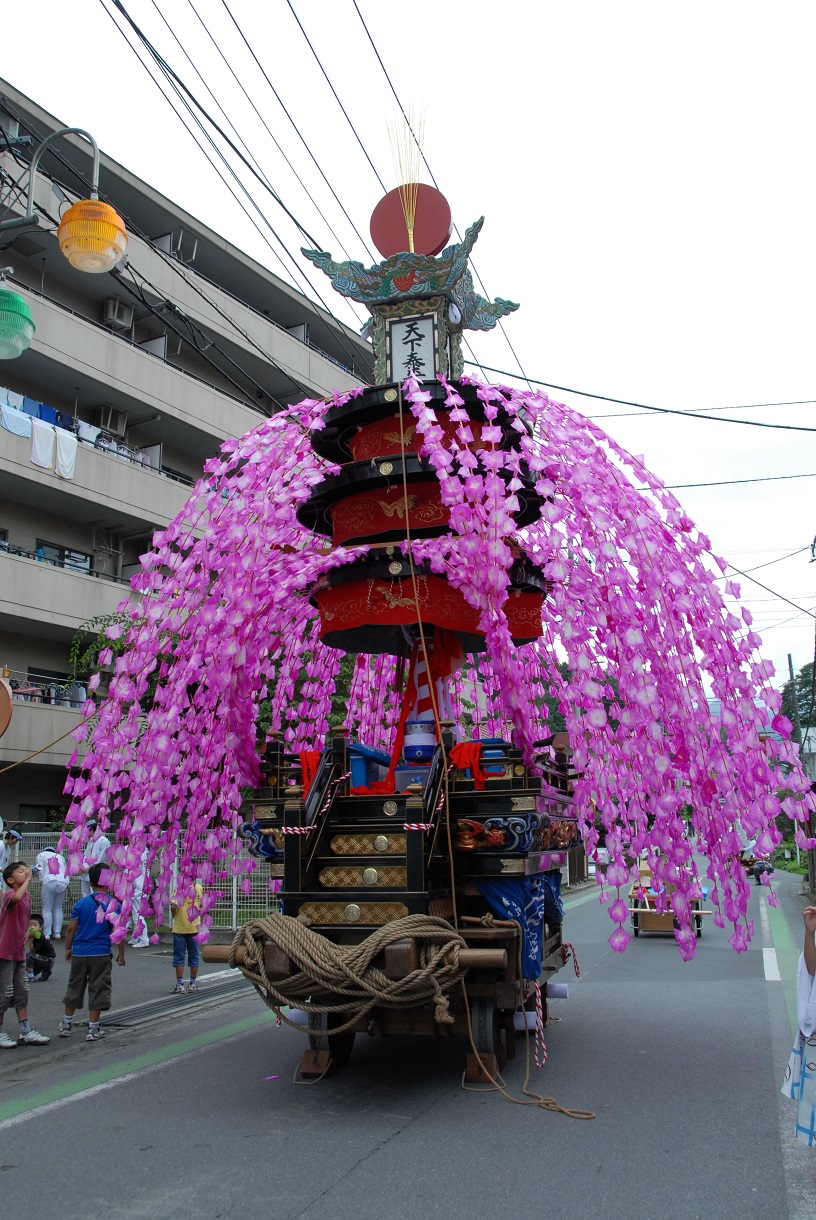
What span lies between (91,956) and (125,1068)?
1245 mm

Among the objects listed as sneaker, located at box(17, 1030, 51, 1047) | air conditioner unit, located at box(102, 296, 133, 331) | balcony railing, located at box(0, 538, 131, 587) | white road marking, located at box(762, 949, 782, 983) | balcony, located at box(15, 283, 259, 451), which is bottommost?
white road marking, located at box(762, 949, 782, 983)

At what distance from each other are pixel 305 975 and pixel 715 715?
344cm

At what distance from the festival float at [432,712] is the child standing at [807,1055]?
1.55 metres

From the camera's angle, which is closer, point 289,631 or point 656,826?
point 656,826

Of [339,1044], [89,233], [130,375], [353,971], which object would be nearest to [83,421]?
[130,375]

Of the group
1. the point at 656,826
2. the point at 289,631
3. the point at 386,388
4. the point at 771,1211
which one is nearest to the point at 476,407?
the point at 386,388

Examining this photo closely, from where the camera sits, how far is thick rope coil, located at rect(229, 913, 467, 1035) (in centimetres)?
545

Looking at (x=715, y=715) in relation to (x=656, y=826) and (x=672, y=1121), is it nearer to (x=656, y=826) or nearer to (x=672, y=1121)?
(x=656, y=826)

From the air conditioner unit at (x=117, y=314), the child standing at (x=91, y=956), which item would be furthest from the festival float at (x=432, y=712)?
the air conditioner unit at (x=117, y=314)

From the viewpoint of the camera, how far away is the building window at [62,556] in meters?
21.4

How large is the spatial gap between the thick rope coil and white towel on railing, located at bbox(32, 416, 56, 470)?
634 inches

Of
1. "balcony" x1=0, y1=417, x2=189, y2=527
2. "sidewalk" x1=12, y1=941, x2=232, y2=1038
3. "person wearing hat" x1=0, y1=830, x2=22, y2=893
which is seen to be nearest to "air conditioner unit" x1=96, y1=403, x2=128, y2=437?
"balcony" x1=0, y1=417, x2=189, y2=527

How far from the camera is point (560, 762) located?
7.89m

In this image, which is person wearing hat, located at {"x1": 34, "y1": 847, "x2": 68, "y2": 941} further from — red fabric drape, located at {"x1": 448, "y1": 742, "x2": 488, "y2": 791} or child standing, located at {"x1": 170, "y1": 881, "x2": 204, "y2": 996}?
red fabric drape, located at {"x1": 448, "y1": 742, "x2": 488, "y2": 791}
